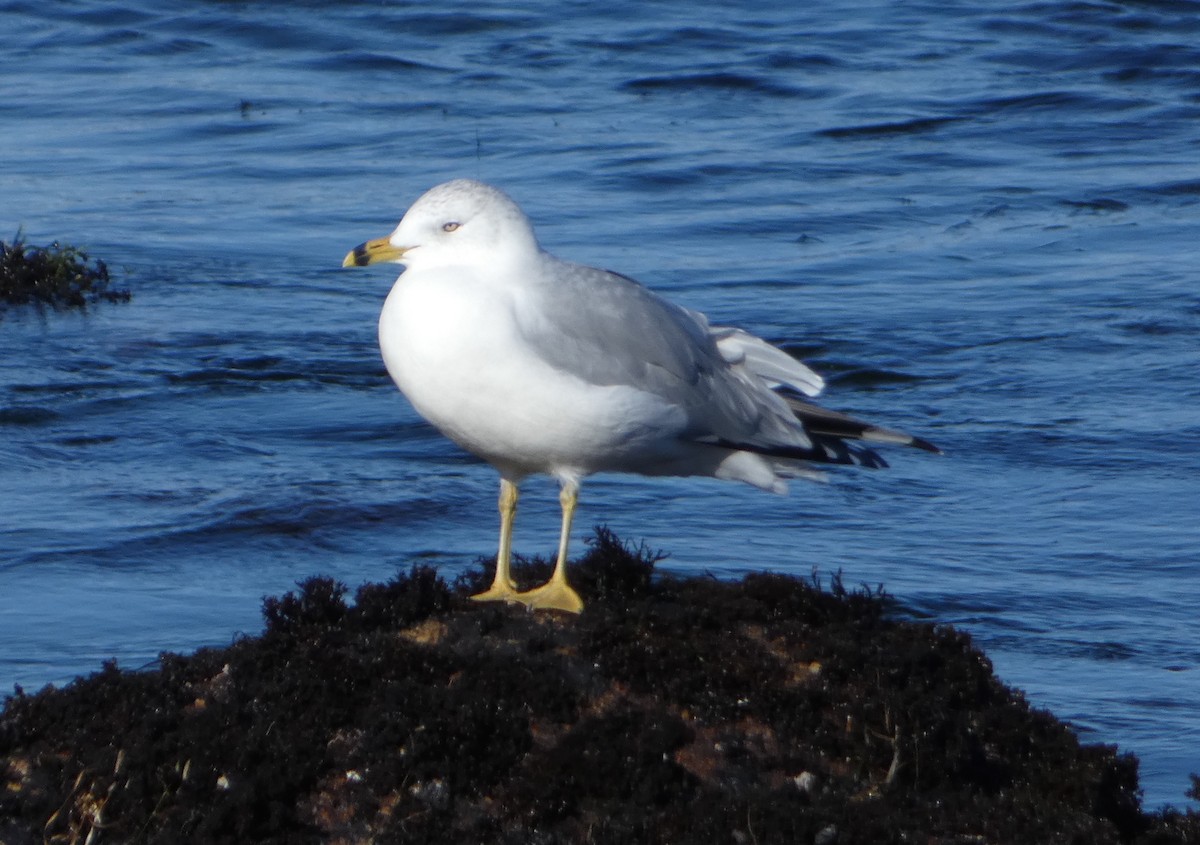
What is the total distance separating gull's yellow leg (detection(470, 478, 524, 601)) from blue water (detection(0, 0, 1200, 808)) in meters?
1.49

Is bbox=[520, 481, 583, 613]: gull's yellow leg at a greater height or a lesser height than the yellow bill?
lesser

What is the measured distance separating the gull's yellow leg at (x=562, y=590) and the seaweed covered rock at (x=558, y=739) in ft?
0.30

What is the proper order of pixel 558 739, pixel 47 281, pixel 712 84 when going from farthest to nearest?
1. pixel 712 84
2. pixel 47 281
3. pixel 558 739

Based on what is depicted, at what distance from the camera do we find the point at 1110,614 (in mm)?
7895

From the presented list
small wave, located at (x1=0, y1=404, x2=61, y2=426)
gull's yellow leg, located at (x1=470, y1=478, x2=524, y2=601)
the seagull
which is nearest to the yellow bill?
the seagull

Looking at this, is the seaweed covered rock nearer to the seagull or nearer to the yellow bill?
the seagull

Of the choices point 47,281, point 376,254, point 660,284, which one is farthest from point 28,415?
point 376,254

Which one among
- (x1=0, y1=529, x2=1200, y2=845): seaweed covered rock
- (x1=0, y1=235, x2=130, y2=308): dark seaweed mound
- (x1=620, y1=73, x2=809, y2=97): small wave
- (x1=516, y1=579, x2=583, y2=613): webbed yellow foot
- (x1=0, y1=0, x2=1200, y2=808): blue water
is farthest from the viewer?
(x1=620, y1=73, x2=809, y2=97): small wave

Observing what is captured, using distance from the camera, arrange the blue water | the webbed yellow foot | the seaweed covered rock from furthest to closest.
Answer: the blue water, the webbed yellow foot, the seaweed covered rock

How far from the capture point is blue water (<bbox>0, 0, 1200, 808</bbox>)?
8.20 metres

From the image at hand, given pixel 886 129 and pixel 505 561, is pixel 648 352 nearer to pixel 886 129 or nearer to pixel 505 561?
pixel 505 561

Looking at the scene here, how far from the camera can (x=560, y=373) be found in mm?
5488

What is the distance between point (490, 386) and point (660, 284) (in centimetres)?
802

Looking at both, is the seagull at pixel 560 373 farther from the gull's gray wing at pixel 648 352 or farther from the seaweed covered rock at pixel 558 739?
the seaweed covered rock at pixel 558 739
